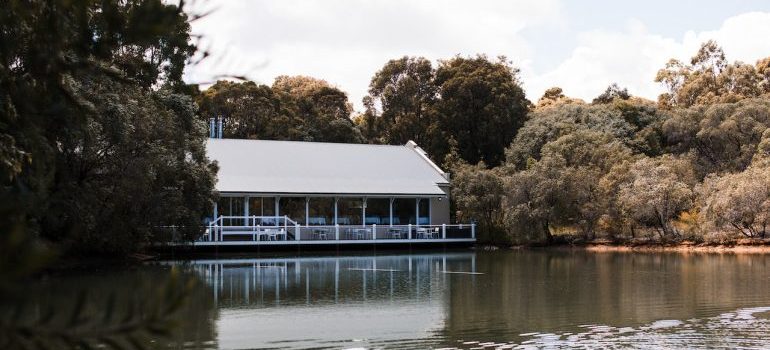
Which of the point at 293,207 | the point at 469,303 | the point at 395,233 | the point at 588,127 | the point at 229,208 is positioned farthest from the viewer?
the point at 588,127

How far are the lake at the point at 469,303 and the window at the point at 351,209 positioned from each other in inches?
600

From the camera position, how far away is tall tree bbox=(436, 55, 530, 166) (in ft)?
159

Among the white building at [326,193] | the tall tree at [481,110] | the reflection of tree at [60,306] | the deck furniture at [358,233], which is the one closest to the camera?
the reflection of tree at [60,306]

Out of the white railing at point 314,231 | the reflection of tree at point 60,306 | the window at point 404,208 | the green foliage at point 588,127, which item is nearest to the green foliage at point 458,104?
the green foliage at point 588,127

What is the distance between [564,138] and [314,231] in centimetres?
1322

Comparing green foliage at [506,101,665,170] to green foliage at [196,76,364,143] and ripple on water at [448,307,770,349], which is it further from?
ripple on water at [448,307,770,349]

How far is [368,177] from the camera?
3862cm

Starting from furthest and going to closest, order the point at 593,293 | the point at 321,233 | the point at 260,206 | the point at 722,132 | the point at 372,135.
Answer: the point at 372,135
the point at 260,206
the point at 722,132
the point at 321,233
the point at 593,293

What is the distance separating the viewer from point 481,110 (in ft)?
160

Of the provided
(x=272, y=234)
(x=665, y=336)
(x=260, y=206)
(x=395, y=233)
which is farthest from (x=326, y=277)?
(x=260, y=206)

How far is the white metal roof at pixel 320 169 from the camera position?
3557 cm

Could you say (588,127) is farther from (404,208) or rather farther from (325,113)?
(325,113)

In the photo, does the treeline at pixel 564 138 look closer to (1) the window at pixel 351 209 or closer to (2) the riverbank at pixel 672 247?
(2) the riverbank at pixel 672 247

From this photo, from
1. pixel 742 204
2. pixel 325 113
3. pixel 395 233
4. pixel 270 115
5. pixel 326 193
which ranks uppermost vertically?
pixel 325 113
